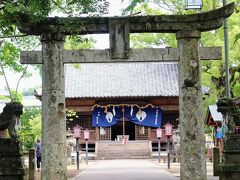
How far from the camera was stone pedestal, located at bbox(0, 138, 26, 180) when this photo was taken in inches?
605

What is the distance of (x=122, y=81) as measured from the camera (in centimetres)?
4869

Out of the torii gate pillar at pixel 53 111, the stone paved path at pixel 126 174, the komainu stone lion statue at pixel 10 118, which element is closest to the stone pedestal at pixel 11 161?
the komainu stone lion statue at pixel 10 118

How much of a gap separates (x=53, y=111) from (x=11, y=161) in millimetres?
2045

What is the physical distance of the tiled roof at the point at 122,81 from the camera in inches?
1812

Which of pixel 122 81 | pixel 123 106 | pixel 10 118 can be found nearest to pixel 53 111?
pixel 10 118

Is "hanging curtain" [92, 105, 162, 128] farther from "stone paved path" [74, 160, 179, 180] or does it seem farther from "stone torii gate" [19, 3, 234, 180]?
"stone torii gate" [19, 3, 234, 180]

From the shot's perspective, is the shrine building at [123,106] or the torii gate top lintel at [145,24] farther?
the shrine building at [123,106]

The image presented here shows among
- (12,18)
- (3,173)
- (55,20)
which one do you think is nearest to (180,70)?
(55,20)

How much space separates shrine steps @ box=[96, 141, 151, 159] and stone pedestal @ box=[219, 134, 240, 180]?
25823 mm

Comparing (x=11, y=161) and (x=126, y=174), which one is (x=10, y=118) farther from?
(x=126, y=174)

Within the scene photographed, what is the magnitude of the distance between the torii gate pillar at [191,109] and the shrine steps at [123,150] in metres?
26.7

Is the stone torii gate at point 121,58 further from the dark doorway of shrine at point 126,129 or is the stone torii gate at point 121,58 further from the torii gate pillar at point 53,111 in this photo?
the dark doorway of shrine at point 126,129

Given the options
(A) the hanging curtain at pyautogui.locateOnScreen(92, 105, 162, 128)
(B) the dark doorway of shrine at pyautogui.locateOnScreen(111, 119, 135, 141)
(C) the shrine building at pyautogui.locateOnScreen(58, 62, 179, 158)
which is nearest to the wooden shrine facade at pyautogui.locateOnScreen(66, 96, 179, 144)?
(C) the shrine building at pyautogui.locateOnScreen(58, 62, 179, 158)

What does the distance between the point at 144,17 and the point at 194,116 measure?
135 inches
